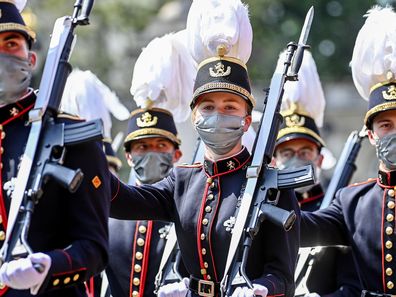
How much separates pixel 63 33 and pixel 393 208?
2.42 m

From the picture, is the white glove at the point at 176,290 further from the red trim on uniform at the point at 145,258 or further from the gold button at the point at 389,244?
the gold button at the point at 389,244

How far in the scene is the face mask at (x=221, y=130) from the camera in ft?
22.6

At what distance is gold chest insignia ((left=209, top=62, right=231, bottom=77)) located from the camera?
708 centimetres

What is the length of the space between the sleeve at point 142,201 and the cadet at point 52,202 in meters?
0.78

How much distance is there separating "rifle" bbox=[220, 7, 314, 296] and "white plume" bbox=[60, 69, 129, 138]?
3270mm

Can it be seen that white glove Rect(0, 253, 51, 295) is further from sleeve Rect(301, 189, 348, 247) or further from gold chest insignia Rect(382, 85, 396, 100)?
gold chest insignia Rect(382, 85, 396, 100)

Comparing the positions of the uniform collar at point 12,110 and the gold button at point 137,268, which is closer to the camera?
the uniform collar at point 12,110

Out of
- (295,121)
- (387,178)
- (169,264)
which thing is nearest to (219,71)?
(387,178)

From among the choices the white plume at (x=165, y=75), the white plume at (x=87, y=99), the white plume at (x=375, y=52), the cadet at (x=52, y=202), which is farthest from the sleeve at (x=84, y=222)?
the white plume at (x=87, y=99)

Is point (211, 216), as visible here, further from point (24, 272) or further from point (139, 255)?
point (24, 272)

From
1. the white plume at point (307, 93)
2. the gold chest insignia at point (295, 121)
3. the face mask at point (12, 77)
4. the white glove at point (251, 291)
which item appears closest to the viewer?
the face mask at point (12, 77)

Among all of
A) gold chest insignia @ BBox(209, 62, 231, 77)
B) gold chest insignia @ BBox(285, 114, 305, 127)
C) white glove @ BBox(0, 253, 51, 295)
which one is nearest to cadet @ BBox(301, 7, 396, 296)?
gold chest insignia @ BBox(209, 62, 231, 77)

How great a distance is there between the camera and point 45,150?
5.93 m

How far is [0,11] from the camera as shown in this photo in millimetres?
6273
